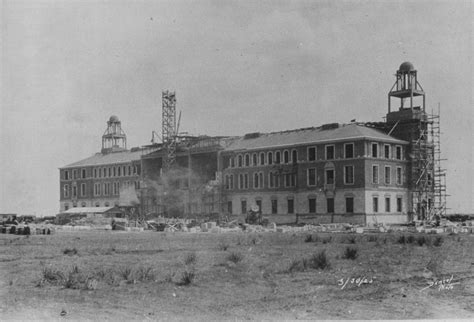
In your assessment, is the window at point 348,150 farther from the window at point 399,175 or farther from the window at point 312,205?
the window at point 399,175

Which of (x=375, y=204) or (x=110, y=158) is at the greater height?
(x=110, y=158)

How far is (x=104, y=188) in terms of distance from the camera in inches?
3895

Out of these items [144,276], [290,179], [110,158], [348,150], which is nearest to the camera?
[144,276]

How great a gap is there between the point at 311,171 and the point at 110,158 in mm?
44187

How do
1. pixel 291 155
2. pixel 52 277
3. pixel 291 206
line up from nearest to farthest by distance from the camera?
pixel 52 277, pixel 291 206, pixel 291 155

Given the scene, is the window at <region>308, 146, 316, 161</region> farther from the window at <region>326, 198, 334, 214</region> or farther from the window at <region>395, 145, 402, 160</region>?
the window at <region>395, 145, 402, 160</region>

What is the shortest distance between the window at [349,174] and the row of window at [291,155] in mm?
1036

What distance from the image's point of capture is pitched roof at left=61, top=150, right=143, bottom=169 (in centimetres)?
9644

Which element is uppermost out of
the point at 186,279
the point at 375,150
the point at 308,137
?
the point at 308,137

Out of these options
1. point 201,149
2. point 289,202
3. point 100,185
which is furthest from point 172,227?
point 100,185

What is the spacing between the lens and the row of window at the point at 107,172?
3691 inches

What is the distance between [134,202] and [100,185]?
39.2 ft

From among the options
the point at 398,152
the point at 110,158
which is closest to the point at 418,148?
the point at 398,152

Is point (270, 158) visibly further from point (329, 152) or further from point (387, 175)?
point (387, 175)
